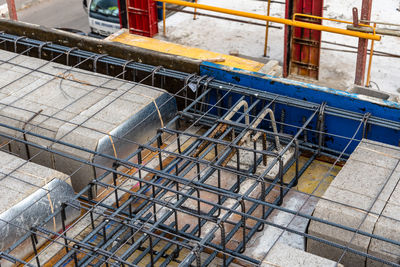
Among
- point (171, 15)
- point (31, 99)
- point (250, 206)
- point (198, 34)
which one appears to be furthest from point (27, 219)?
point (171, 15)

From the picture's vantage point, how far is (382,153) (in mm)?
9727

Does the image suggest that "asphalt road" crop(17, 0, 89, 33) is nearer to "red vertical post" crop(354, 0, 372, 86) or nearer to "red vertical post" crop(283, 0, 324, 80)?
"red vertical post" crop(283, 0, 324, 80)

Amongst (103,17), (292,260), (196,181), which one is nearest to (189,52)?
(196,181)

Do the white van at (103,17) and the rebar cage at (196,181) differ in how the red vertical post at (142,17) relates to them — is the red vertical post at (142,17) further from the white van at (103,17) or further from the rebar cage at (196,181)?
the rebar cage at (196,181)

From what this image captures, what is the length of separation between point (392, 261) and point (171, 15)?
12.8 metres

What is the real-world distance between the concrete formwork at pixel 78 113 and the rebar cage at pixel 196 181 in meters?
0.21

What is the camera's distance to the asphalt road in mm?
23516

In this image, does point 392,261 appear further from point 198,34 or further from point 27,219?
point 198,34

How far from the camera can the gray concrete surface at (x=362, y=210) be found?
830cm

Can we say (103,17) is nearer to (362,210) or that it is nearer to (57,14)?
(57,14)

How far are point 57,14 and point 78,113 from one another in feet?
48.2

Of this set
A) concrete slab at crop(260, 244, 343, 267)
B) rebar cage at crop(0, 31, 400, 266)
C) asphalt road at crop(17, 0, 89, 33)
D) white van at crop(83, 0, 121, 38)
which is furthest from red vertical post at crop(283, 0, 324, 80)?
asphalt road at crop(17, 0, 89, 33)

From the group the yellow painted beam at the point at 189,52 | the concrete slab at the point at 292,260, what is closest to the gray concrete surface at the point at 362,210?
the concrete slab at the point at 292,260

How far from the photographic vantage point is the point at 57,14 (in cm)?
2458
